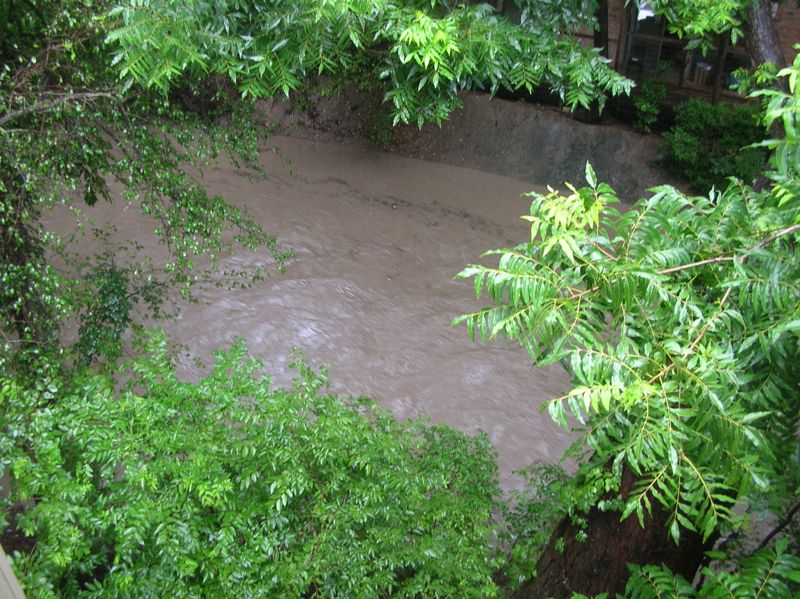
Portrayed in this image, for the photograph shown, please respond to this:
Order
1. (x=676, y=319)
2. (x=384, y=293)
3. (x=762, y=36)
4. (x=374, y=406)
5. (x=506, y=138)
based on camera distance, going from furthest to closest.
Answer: (x=506, y=138), (x=384, y=293), (x=762, y=36), (x=374, y=406), (x=676, y=319)

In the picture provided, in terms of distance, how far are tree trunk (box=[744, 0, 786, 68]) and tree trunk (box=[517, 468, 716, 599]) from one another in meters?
3.99

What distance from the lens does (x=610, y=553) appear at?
11.7ft

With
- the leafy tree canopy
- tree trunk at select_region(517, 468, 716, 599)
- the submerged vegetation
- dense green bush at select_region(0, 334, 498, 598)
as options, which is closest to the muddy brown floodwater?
the submerged vegetation

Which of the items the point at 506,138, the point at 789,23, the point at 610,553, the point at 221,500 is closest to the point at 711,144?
the point at 789,23

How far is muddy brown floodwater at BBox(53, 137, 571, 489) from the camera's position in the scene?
251 inches

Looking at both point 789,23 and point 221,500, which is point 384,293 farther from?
point 789,23

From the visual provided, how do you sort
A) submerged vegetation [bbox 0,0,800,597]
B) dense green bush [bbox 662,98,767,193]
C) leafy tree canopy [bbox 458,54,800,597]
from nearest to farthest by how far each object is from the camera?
leafy tree canopy [bbox 458,54,800,597] → submerged vegetation [bbox 0,0,800,597] → dense green bush [bbox 662,98,767,193]

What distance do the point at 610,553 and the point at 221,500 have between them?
1.89 m

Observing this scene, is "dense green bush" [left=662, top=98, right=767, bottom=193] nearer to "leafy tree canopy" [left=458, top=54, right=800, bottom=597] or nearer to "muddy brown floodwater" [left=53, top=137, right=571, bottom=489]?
"muddy brown floodwater" [left=53, top=137, right=571, bottom=489]

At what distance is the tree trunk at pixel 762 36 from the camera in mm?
5855

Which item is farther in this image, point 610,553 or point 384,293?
point 384,293

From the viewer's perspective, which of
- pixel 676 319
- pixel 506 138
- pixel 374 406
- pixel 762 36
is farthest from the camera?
pixel 506 138

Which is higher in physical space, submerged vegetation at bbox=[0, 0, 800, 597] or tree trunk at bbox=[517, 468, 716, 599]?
submerged vegetation at bbox=[0, 0, 800, 597]

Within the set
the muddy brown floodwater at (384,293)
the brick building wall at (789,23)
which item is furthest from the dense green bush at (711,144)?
the muddy brown floodwater at (384,293)
